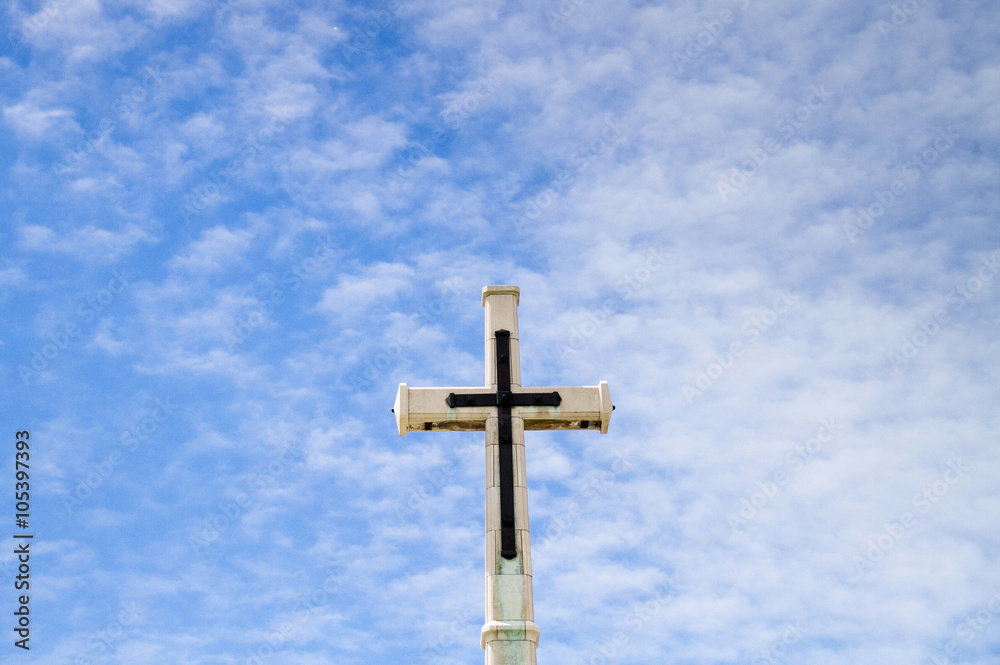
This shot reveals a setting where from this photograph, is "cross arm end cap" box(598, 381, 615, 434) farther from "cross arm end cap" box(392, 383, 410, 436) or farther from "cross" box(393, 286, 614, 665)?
"cross arm end cap" box(392, 383, 410, 436)

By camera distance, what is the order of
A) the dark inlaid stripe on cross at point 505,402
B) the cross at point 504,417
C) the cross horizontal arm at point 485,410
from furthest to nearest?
the cross horizontal arm at point 485,410, the dark inlaid stripe on cross at point 505,402, the cross at point 504,417

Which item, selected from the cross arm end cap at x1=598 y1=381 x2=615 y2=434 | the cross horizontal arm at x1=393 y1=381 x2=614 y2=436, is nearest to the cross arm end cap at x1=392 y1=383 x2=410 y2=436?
the cross horizontal arm at x1=393 y1=381 x2=614 y2=436

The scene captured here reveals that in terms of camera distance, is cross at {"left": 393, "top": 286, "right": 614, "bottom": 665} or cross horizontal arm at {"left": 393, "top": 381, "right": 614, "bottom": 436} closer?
cross at {"left": 393, "top": 286, "right": 614, "bottom": 665}

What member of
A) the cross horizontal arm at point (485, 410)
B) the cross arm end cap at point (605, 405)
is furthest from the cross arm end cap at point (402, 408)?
the cross arm end cap at point (605, 405)

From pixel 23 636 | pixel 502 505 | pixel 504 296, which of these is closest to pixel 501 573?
pixel 502 505

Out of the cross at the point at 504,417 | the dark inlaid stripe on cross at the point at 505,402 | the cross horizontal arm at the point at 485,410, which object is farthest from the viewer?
the cross horizontal arm at the point at 485,410

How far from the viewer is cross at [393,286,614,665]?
14672mm

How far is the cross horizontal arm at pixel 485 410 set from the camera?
51.6 feet

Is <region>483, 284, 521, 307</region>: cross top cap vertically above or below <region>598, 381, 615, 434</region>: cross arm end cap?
above

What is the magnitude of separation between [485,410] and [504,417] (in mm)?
295

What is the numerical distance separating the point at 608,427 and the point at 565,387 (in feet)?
2.80

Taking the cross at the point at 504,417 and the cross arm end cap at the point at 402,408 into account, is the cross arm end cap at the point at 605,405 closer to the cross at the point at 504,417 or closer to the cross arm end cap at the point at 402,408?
the cross at the point at 504,417

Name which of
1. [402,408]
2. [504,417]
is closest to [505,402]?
[504,417]

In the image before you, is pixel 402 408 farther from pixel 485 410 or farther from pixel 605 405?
pixel 605 405
